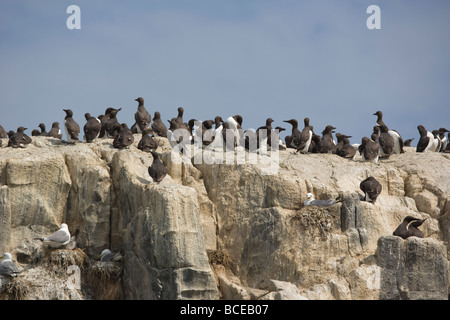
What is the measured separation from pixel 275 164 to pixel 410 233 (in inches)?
177

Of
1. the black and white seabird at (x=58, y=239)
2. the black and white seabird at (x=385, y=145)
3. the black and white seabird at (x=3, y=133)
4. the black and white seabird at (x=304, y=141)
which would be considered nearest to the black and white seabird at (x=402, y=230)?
the black and white seabird at (x=385, y=145)

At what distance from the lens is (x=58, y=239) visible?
25031 mm

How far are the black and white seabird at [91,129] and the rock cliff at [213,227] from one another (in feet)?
1.40

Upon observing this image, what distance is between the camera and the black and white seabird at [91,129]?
28359 mm

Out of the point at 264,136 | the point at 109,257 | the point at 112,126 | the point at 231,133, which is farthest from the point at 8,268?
the point at 264,136

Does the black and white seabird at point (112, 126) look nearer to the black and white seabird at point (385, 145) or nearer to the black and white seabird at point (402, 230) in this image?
the black and white seabird at point (385, 145)

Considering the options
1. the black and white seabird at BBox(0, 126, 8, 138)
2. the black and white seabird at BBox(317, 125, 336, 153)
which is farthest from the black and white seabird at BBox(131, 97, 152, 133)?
the black and white seabird at BBox(317, 125, 336, 153)

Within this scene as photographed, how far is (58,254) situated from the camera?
81.8 ft

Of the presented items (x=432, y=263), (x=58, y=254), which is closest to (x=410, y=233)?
(x=432, y=263)

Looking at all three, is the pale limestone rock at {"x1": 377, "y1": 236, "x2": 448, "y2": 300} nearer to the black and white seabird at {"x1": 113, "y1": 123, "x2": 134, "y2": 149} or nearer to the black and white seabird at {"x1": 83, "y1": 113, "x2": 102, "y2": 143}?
the black and white seabird at {"x1": 113, "y1": 123, "x2": 134, "y2": 149}

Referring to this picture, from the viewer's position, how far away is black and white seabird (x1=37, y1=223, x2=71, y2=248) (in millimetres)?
25016

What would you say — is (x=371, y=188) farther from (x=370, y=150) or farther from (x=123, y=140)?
(x=123, y=140)

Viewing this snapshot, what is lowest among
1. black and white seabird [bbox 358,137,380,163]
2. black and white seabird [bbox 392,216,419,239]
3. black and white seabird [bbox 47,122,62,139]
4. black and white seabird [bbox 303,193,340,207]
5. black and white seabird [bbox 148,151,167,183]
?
black and white seabird [bbox 392,216,419,239]

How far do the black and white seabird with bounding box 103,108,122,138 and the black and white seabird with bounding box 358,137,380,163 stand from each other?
300 inches
